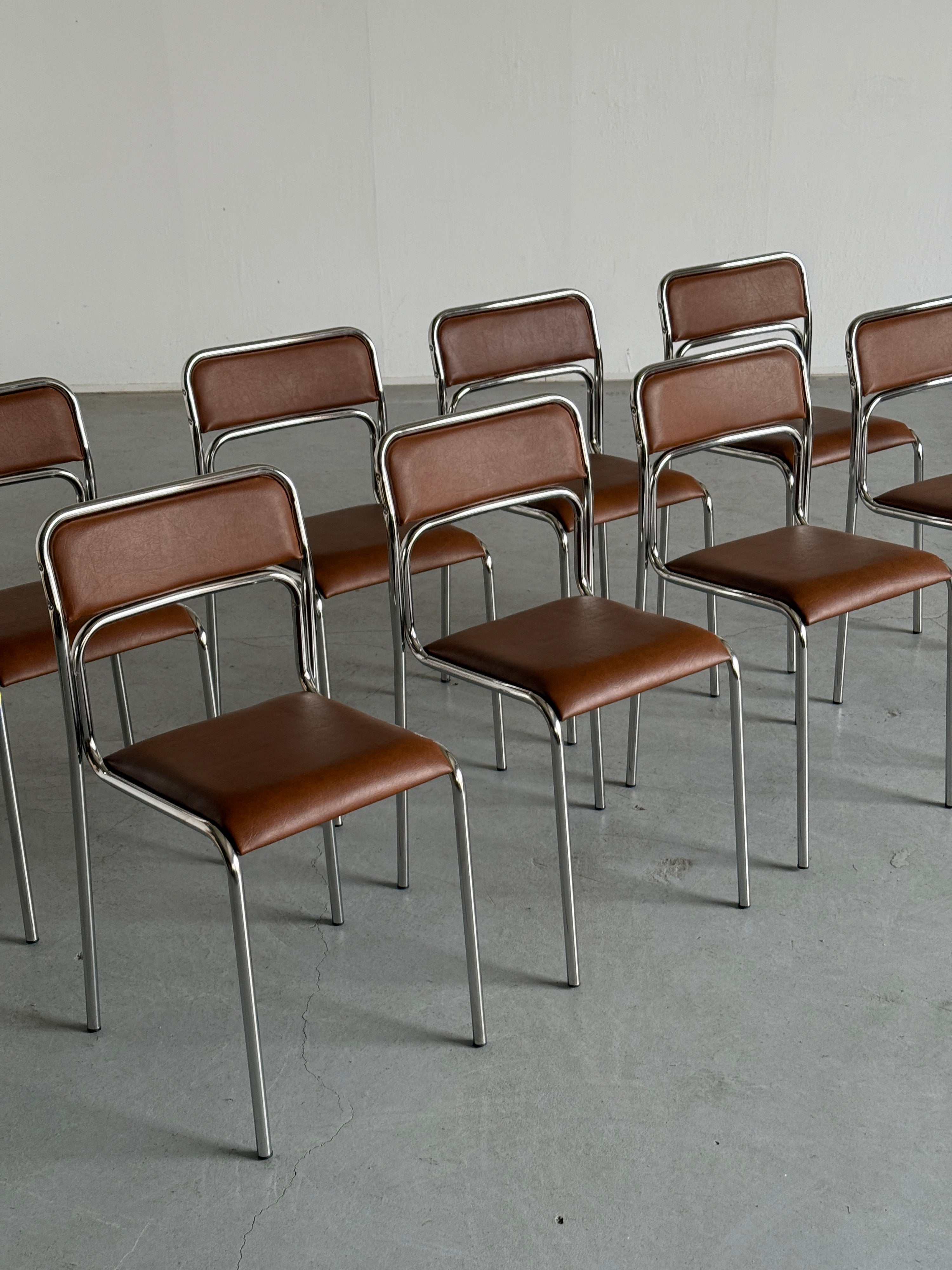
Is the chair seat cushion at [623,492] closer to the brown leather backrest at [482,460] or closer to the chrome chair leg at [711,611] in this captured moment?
the chrome chair leg at [711,611]

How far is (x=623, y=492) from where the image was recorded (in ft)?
11.4

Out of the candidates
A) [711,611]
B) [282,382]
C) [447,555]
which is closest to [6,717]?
[282,382]

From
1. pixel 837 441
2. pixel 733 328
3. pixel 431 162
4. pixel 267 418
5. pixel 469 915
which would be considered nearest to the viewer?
pixel 469 915

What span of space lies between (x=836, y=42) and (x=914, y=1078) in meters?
5.60

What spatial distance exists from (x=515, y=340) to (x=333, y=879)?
5.62 ft

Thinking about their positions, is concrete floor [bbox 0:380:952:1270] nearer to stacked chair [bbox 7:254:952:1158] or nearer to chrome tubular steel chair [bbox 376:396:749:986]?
stacked chair [bbox 7:254:952:1158]

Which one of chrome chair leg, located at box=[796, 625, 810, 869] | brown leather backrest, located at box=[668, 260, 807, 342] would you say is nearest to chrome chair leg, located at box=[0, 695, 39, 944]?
chrome chair leg, located at box=[796, 625, 810, 869]

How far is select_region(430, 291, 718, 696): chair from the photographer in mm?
3506

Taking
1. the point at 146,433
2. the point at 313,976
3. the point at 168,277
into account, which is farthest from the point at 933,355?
the point at 168,277

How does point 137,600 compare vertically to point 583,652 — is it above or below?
above

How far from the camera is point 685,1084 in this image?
2.21 m

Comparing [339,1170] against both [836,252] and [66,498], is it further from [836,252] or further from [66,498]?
[836,252]

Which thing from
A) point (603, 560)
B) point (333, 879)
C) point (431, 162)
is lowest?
point (333, 879)

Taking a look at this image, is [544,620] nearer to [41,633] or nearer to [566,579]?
[566,579]
